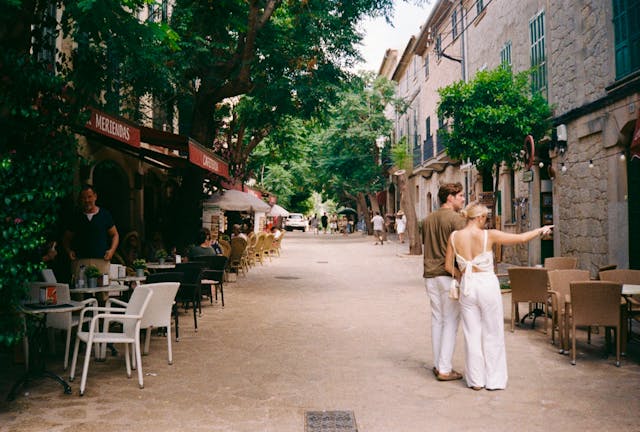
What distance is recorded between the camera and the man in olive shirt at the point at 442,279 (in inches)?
234

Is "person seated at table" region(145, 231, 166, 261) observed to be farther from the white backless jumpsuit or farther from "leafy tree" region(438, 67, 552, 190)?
the white backless jumpsuit

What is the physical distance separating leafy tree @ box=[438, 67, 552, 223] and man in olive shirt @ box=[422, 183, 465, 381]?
7.18m

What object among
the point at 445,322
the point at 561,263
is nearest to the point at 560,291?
the point at 561,263

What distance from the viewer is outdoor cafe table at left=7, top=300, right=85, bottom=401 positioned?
17.9 feet

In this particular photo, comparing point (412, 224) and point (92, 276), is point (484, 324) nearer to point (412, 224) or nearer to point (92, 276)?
point (92, 276)

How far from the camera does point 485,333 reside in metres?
5.61

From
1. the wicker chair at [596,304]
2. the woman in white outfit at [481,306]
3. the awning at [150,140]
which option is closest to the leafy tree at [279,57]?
the awning at [150,140]

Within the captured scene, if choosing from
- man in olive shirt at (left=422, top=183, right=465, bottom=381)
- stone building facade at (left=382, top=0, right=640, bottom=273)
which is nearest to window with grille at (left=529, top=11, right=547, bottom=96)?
stone building facade at (left=382, top=0, right=640, bottom=273)

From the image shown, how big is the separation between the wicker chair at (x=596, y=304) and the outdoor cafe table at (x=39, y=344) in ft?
15.9

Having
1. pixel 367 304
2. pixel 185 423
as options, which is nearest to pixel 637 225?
pixel 367 304

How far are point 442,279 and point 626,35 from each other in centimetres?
758

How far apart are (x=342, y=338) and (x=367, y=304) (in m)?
3.27

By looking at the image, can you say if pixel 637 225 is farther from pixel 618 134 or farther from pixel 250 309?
pixel 250 309

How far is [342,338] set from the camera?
26.7ft
